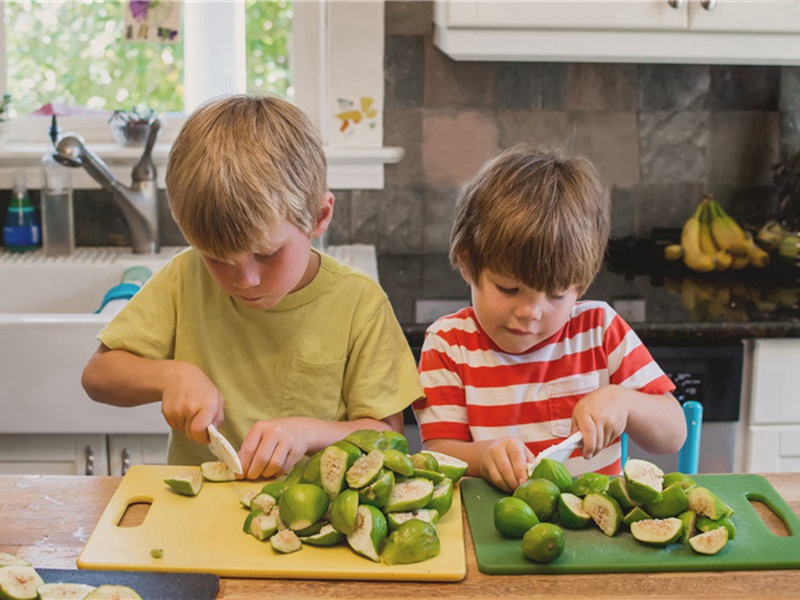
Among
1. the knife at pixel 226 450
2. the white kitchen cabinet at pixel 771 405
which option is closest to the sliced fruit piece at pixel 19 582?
the knife at pixel 226 450

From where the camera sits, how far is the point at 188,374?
4.38ft

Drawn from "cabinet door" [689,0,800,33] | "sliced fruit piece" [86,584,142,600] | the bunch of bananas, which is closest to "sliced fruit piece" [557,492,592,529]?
"sliced fruit piece" [86,584,142,600]

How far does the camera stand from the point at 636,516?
116 cm

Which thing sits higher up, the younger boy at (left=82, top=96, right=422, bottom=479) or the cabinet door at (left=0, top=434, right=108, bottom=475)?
the younger boy at (left=82, top=96, right=422, bottom=479)

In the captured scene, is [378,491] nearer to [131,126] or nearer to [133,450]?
[133,450]

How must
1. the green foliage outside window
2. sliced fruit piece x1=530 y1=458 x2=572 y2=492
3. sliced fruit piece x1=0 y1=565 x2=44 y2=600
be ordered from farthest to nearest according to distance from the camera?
the green foliage outside window → sliced fruit piece x1=530 y1=458 x2=572 y2=492 → sliced fruit piece x1=0 y1=565 x2=44 y2=600

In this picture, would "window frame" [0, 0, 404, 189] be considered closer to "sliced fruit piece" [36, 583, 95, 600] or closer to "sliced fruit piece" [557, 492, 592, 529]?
"sliced fruit piece" [557, 492, 592, 529]

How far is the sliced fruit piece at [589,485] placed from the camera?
1.18 meters

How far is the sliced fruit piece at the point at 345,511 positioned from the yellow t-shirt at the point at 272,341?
382mm

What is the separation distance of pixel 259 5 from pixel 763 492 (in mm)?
1938

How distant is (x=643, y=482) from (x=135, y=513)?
57 cm

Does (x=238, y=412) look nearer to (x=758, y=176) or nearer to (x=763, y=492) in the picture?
(x=763, y=492)

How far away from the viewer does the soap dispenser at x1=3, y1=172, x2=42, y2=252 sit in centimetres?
262

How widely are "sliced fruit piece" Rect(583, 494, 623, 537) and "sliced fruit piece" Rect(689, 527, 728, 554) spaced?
0.08 metres
